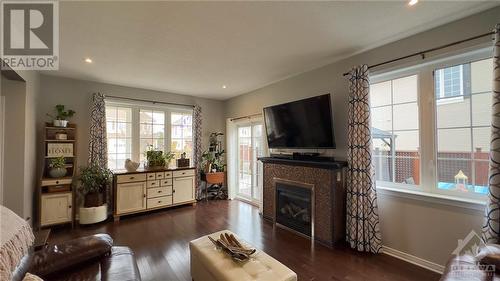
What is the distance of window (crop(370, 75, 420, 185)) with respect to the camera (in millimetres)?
2365

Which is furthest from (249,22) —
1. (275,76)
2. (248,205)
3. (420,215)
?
(248,205)

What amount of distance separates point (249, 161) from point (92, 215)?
308 cm

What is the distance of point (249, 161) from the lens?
4.86 meters

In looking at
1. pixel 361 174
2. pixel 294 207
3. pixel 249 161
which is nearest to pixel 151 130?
pixel 249 161

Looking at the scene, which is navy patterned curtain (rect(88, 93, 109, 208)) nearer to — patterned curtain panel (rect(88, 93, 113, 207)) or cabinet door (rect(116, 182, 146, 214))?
patterned curtain panel (rect(88, 93, 113, 207))

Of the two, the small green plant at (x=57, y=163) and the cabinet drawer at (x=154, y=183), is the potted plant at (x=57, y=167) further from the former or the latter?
the cabinet drawer at (x=154, y=183)

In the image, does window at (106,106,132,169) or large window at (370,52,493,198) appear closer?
large window at (370,52,493,198)

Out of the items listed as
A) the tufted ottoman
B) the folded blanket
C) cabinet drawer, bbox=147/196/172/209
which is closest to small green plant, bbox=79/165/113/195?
cabinet drawer, bbox=147/196/172/209

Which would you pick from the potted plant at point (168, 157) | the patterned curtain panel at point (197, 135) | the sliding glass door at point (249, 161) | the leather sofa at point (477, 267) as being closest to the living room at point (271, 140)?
the leather sofa at point (477, 267)

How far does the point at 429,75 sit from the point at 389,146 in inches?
34.7

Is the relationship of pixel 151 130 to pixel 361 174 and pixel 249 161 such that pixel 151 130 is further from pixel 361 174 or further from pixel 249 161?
pixel 361 174

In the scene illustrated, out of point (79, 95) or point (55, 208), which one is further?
point (79, 95)

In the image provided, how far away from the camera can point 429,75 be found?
2.23 metres

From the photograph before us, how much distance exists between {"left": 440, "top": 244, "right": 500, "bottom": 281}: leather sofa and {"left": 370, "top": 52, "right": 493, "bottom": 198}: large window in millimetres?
898
